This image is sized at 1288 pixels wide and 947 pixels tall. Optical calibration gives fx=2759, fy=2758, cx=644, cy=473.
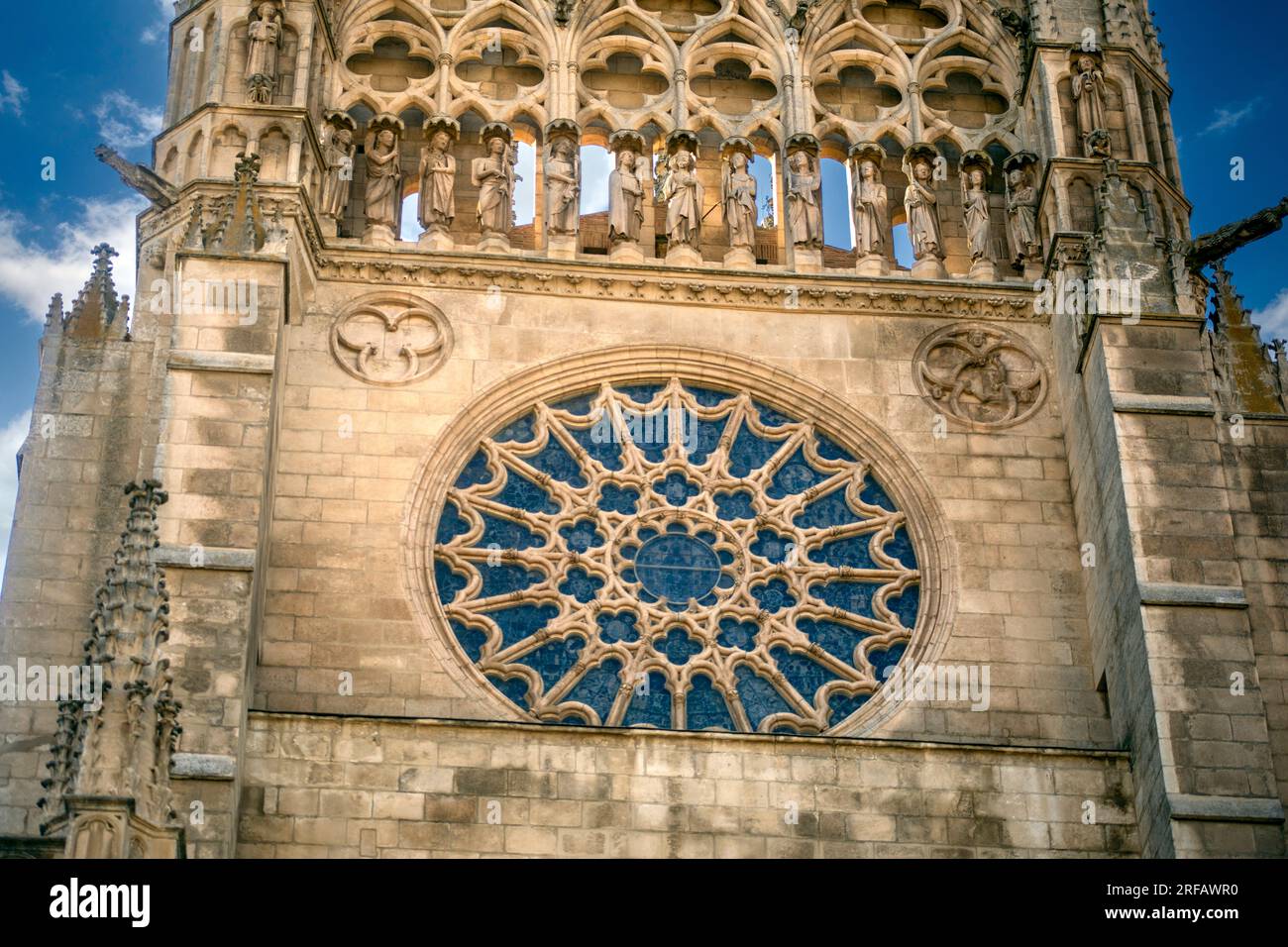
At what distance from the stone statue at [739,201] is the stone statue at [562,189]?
1.31 metres

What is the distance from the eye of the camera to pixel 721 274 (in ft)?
76.9

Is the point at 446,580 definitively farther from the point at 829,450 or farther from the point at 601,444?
the point at 829,450

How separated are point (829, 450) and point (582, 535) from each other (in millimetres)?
2292

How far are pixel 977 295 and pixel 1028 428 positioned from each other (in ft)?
4.40

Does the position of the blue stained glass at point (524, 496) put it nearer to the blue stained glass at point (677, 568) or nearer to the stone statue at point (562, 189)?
the blue stained glass at point (677, 568)

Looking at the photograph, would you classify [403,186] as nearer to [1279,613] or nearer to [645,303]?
[645,303]

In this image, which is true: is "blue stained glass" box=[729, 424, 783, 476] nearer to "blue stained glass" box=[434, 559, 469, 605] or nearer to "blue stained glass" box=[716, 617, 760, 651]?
"blue stained glass" box=[716, 617, 760, 651]

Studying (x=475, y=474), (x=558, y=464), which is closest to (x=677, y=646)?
(x=558, y=464)

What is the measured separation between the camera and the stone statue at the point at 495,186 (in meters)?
23.8

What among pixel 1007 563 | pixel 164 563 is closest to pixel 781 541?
pixel 1007 563

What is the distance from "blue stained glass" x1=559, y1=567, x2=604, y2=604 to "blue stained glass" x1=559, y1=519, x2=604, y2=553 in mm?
223
